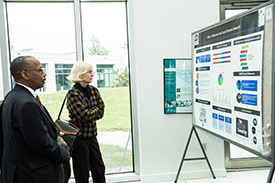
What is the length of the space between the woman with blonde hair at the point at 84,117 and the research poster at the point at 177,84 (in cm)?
92

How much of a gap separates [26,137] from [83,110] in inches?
37.7

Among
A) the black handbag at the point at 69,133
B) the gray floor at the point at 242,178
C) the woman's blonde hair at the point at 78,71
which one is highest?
the woman's blonde hair at the point at 78,71

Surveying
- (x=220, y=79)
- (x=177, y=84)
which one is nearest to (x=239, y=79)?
(x=220, y=79)

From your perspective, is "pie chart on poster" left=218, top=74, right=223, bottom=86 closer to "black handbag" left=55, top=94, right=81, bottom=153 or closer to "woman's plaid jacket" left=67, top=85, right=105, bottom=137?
"woman's plaid jacket" left=67, top=85, right=105, bottom=137

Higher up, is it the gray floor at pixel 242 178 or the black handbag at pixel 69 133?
the black handbag at pixel 69 133

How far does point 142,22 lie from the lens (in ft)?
9.74

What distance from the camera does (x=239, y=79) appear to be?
1862mm

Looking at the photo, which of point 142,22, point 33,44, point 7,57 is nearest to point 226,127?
point 142,22

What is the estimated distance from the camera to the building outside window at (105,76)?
320cm

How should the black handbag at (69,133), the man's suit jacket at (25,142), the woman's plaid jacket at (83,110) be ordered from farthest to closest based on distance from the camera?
1. the woman's plaid jacket at (83,110)
2. the black handbag at (69,133)
3. the man's suit jacket at (25,142)

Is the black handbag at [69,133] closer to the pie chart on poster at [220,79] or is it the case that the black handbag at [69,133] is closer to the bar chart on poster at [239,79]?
the bar chart on poster at [239,79]

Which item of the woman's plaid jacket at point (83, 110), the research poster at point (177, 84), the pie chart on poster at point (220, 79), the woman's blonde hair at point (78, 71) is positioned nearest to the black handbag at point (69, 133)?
the woman's plaid jacket at point (83, 110)

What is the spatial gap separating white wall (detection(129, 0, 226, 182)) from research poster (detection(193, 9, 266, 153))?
489mm

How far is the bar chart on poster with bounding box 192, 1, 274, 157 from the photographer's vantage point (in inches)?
62.7
